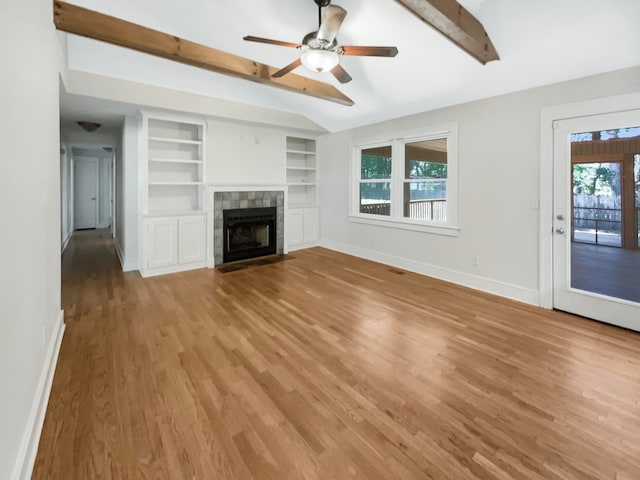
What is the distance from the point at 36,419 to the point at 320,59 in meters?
3.22

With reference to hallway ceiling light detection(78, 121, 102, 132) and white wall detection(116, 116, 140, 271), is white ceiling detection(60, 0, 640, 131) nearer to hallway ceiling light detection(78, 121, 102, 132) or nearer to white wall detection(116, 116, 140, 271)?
white wall detection(116, 116, 140, 271)

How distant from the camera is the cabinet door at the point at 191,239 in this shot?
501 centimetres

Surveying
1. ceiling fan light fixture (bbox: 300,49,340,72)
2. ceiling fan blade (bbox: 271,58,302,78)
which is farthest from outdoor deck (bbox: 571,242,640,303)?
ceiling fan blade (bbox: 271,58,302,78)

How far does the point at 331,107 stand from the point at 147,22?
288cm

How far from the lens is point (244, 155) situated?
18.8 ft

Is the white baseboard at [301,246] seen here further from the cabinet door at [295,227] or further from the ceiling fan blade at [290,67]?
the ceiling fan blade at [290,67]

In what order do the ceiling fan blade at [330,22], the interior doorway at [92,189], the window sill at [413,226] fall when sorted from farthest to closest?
the interior doorway at [92,189], the window sill at [413,226], the ceiling fan blade at [330,22]

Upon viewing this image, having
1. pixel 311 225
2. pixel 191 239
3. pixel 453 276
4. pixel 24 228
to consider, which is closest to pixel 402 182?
pixel 453 276

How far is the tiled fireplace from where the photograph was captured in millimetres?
5398

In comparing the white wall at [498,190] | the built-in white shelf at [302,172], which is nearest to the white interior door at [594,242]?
the white wall at [498,190]

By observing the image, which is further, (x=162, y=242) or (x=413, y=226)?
(x=413, y=226)

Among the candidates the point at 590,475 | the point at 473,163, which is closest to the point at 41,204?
Answer: the point at 590,475

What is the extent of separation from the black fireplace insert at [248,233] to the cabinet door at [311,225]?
2.83 ft

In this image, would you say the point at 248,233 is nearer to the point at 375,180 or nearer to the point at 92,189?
the point at 375,180
